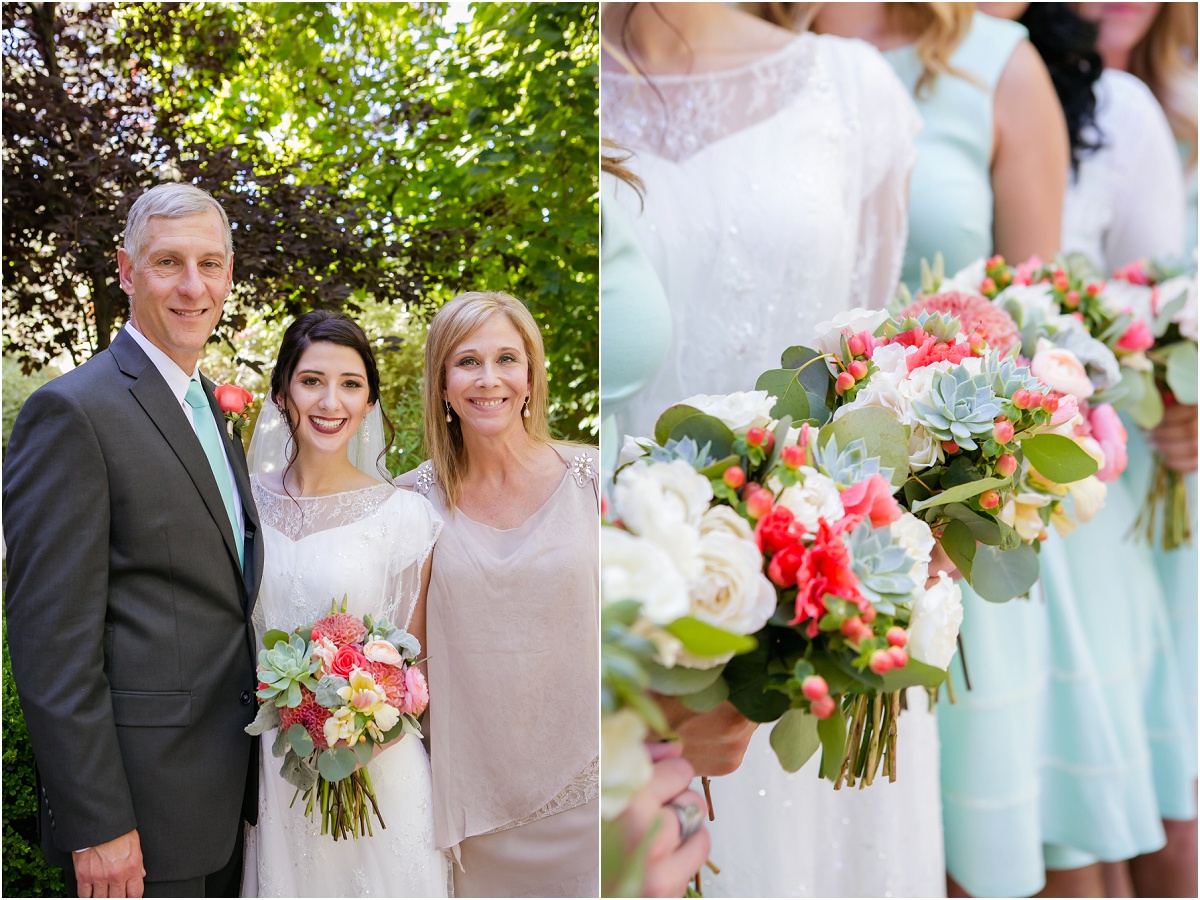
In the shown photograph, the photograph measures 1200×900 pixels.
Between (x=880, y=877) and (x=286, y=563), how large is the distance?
46.9 inches

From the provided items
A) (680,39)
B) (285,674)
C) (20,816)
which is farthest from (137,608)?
(680,39)

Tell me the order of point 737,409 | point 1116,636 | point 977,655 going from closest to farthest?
point 737,409 → point 977,655 → point 1116,636

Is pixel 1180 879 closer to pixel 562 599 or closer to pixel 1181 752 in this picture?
pixel 1181 752

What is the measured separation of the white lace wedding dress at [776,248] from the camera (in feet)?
4.90

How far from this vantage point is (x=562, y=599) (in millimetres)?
1504

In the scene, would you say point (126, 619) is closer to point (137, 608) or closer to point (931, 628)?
point (137, 608)

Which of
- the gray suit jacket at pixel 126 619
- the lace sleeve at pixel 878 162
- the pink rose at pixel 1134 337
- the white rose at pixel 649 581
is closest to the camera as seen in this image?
the white rose at pixel 649 581

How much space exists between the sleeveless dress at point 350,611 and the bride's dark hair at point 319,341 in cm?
10

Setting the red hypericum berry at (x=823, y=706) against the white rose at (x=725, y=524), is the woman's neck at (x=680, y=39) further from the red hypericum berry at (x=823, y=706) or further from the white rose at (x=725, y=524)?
the red hypericum berry at (x=823, y=706)

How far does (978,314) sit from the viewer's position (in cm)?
151

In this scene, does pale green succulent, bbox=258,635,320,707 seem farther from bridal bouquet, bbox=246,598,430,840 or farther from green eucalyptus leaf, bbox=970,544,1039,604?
green eucalyptus leaf, bbox=970,544,1039,604

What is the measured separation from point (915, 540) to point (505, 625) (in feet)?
2.59

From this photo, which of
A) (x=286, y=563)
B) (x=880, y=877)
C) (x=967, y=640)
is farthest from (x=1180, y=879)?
(x=286, y=563)

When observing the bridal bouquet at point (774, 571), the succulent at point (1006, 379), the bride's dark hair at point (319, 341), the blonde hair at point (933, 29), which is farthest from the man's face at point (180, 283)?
the blonde hair at point (933, 29)
